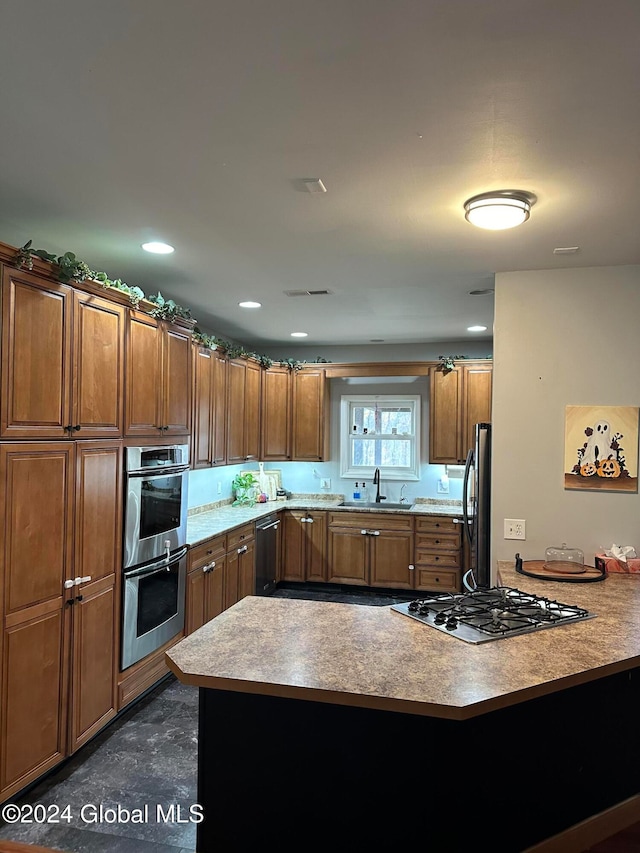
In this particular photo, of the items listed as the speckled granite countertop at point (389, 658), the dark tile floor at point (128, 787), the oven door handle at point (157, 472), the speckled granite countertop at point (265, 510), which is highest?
Result: the oven door handle at point (157, 472)

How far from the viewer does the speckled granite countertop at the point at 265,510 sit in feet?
13.9

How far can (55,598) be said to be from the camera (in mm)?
2459

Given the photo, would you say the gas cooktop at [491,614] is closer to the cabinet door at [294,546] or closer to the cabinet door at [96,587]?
the cabinet door at [96,587]

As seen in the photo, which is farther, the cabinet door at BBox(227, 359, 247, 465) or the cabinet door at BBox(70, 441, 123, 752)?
the cabinet door at BBox(227, 359, 247, 465)

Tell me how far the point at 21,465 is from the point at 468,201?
212 centimetres

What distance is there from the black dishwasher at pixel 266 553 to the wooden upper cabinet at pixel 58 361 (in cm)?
243

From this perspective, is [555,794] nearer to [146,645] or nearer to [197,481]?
[146,645]

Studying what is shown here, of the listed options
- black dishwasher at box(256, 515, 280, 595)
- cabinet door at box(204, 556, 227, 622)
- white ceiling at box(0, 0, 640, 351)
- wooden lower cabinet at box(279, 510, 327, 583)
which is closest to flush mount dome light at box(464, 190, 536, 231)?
white ceiling at box(0, 0, 640, 351)

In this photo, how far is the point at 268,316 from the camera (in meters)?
4.70

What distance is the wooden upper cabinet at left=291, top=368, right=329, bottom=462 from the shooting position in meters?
5.95

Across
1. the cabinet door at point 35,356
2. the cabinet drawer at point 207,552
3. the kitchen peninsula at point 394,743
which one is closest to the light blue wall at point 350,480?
the cabinet drawer at point 207,552

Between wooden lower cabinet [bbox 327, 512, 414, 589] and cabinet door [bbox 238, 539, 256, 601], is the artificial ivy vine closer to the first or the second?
cabinet door [bbox 238, 539, 256, 601]

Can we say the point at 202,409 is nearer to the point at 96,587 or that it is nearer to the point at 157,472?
the point at 157,472

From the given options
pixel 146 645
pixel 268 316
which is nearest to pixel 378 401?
pixel 268 316
